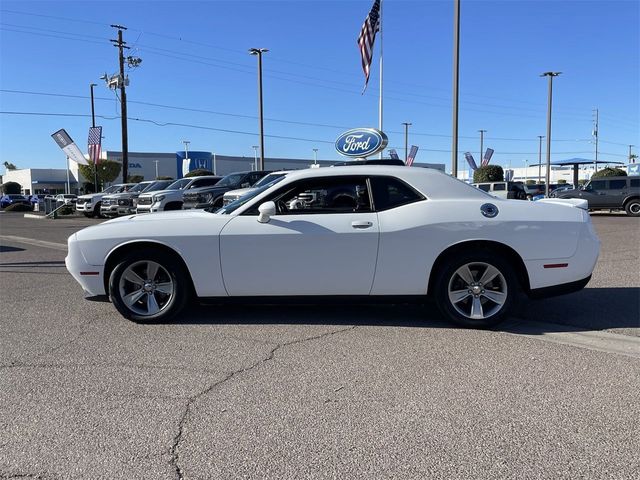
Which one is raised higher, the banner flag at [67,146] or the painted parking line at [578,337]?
the banner flag at [67,146]

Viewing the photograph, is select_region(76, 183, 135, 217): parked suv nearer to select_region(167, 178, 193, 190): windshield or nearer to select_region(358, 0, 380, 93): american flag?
select_region(167, 178, 193, 190): windshield

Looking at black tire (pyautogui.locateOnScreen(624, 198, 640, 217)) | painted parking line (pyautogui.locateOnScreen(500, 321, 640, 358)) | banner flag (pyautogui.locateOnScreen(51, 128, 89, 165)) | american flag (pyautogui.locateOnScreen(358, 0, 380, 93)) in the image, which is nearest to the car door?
painted parking line (pyautogui.locateOnScreen(500, 321, 640, 358))

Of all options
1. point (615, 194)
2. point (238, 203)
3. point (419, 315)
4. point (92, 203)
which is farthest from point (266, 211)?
point (92, 203)

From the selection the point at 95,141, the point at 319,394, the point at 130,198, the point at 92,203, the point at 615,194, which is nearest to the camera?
the point at 319,394

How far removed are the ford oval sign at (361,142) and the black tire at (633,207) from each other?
10.9 metres

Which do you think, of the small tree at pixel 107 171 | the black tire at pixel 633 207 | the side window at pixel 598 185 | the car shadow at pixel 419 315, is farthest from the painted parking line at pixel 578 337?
the small tree at pixel 107 171

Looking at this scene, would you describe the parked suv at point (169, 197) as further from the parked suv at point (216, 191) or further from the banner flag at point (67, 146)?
the banner flag at point (67, 146)

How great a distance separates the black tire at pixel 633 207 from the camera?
860 inches

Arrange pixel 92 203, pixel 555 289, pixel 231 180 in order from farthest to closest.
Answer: pixel 92 203 → pixel 231 180 → pixel 555 289

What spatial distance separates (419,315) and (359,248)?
127cm

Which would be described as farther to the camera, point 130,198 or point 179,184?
point 130,198

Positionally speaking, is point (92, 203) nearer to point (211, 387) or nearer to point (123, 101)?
point (123, 101)

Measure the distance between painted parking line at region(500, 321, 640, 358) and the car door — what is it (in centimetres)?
164

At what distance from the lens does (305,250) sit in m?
5.19
